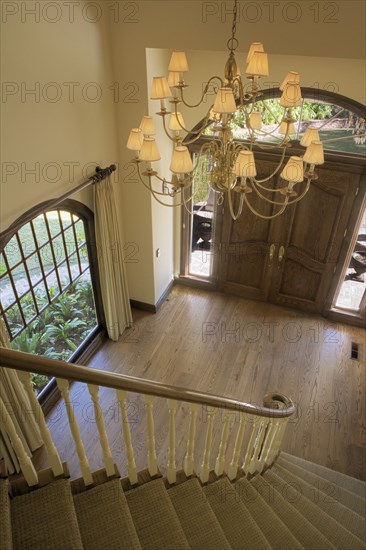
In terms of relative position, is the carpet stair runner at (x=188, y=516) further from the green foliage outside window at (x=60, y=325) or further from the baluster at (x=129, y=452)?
the green foliage outside window at (x=60, y=325)

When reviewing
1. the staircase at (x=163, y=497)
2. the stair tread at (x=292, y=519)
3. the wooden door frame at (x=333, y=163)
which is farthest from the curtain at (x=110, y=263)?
the stair tread at (x=292, y=519)

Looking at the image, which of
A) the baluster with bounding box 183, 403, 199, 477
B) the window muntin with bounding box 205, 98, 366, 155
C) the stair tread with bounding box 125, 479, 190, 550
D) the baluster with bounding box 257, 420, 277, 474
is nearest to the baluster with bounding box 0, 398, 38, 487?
the stair tread with bounding box 125, 479, 190, 550

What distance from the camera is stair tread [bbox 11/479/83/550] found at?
1523 mm

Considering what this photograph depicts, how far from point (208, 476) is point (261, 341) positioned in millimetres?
2872

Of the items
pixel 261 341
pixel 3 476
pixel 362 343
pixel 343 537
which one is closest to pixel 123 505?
pixel 3 476

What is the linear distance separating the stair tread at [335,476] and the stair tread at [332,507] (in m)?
0.53

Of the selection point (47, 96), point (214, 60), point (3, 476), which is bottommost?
point (3, 476)

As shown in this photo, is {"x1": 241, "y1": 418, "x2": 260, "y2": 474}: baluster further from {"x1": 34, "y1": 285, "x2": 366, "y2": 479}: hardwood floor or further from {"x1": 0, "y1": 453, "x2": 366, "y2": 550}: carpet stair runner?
{"x1": 34, "y1": 285, "x2": 366, "y2": 479}: hardwood floor

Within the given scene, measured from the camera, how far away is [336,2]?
9.68 feet

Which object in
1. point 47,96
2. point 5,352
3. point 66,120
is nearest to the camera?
point 5,352

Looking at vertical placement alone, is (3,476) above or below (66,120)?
below

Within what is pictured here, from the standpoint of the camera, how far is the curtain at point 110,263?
4.14 metres

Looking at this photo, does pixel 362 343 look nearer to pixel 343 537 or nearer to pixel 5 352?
pixel 343 537

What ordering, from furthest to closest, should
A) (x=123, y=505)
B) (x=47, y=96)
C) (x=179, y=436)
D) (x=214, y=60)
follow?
(x=214, y=60) < (x=179, y=436) < (x=47, y=96) < (x=123, y=505)
